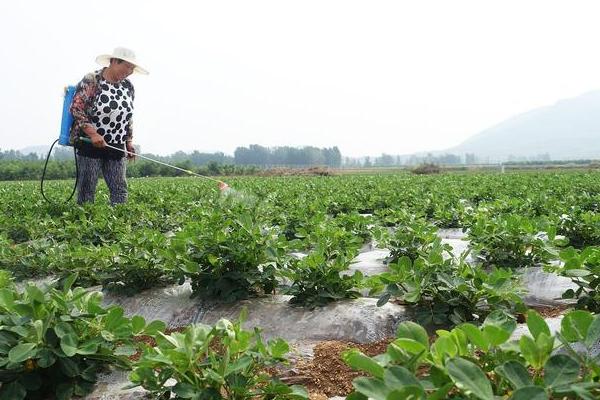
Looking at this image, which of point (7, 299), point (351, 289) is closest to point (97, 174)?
point (351, 289)

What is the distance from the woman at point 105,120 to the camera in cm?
599

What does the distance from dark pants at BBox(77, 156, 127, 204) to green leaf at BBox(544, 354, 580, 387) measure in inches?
235

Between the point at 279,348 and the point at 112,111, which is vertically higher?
the point at 112,111

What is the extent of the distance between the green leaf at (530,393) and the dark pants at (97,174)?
19.7 feet

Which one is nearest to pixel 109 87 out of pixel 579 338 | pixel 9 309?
pixel 9 309

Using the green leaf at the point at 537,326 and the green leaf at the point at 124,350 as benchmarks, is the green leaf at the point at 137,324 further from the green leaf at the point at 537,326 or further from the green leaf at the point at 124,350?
the green leaf at the point at 537,326

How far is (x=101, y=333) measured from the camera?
6.21ft

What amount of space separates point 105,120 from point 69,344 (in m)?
4.88

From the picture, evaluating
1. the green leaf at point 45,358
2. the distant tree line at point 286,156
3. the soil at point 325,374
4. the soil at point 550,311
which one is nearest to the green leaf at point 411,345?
the soil at point 325,374

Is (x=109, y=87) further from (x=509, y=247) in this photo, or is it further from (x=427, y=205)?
(x=509, y=247)

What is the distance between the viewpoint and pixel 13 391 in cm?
176

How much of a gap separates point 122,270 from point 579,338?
279 centimetres

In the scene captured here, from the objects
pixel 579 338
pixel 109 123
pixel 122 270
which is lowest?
pixel 122 270

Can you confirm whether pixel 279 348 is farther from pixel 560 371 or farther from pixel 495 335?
pixel 560 371
